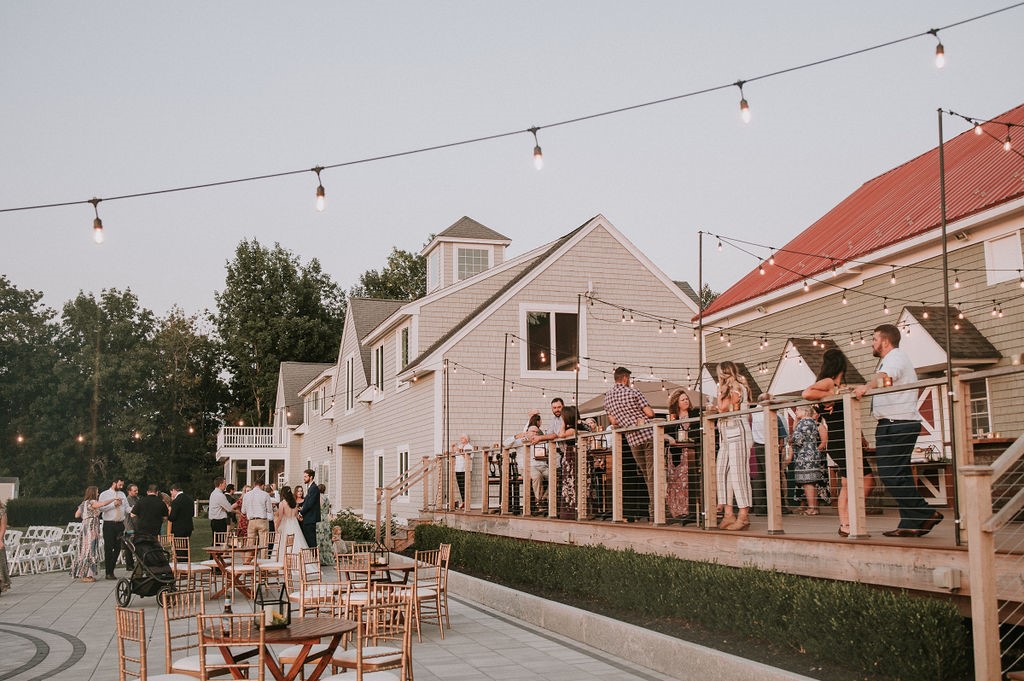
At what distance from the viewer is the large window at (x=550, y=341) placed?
23.6 meters

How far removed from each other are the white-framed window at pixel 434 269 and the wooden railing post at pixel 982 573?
2366 centimetres

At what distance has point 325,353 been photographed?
60188mm

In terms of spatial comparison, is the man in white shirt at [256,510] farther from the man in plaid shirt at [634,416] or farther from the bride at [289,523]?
the man in plaid shirt at [634,416]

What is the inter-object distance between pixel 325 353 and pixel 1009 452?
5641 centimetres

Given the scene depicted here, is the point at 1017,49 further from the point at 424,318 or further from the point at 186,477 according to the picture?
the point at 186,477

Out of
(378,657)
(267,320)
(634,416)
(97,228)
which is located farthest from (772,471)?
(267,320)

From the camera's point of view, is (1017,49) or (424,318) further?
(424,318)

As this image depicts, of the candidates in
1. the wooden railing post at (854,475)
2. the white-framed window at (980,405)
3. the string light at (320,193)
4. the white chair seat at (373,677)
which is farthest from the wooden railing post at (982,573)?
the white-framed window at (980,405)

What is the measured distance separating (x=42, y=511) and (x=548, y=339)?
2981 centimetres

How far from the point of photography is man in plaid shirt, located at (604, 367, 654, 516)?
441 inches

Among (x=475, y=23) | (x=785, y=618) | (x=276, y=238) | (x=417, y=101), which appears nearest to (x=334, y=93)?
(x=417, y=101)

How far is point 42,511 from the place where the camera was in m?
41.2

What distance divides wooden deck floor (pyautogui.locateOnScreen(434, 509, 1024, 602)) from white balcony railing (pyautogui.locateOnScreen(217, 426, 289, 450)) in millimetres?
37554

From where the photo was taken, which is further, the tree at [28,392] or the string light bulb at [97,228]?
the tree at [28,392]
